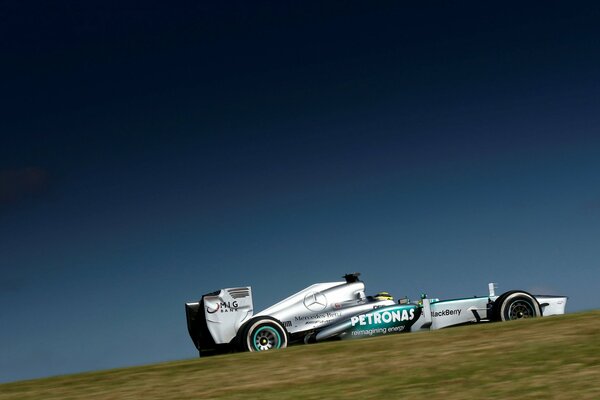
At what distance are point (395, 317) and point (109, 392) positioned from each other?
8184 mm

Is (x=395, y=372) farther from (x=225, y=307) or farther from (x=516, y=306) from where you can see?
(x=516, y=306)

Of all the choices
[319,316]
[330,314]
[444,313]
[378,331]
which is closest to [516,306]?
[444,313]

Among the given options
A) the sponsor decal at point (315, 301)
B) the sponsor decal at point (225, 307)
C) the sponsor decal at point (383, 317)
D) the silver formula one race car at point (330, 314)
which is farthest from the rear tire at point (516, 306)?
the sponsor decal at point (225, 307)

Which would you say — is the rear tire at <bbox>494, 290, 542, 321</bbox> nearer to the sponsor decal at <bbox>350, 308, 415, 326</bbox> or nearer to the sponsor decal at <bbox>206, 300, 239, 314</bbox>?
the sponsor decal at <bbox>350, 308, 415, 326</bbox>

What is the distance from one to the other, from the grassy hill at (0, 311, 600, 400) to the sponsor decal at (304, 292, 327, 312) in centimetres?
346

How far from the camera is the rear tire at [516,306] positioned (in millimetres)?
16219

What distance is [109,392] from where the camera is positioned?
32.4 ft

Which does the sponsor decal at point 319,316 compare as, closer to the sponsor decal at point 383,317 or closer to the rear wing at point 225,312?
the sponsor decal at point 383,317

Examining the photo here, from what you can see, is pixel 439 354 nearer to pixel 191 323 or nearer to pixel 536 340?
pixel 536 340

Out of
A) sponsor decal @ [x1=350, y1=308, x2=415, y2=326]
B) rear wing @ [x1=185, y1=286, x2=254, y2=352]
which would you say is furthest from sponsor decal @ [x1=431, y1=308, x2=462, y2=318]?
rear wing @ [x1=185, y1=286, x2=254, y2=352]

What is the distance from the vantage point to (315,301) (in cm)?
1683

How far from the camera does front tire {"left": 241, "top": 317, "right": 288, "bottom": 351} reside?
15422mm

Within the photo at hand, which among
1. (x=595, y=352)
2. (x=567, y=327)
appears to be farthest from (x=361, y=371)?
(x=567, y=327)

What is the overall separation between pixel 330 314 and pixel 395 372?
768cm
